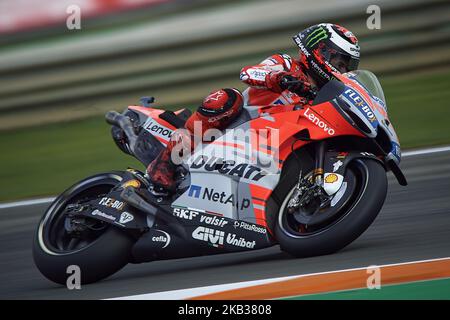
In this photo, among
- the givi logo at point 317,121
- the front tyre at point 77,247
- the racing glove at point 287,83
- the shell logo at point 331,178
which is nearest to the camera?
the shell logo at point 331,178

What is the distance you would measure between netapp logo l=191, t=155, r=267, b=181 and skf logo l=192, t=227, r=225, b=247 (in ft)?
1.28

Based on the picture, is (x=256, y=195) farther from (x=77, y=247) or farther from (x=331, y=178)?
(x=77, y=247)

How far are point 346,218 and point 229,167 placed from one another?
35.2 inches

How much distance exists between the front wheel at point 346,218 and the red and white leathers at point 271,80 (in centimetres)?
68

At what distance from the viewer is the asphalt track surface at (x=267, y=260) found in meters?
5.72

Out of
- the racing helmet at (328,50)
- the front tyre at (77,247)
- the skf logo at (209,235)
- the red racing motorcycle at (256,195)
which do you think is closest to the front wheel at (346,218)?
the red racing motorcycle at (256,195)

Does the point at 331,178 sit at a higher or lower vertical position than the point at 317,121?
lower

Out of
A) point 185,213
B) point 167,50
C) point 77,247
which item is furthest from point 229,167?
point 167,50

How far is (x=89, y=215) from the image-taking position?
6.16 meters

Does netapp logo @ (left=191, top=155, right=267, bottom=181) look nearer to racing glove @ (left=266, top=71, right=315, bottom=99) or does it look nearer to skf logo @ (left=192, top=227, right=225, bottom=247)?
skf logo @ (left=192, top=227, right=225, bottom=247)

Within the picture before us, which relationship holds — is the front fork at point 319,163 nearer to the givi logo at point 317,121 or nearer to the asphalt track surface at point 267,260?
the givi logo at point 317,121

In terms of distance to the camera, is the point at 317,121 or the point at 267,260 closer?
the point at 317,121

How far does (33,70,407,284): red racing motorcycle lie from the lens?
575cm

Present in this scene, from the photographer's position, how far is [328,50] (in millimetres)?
5996
